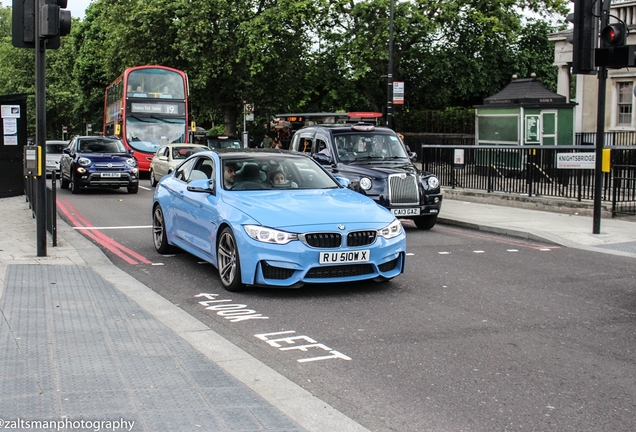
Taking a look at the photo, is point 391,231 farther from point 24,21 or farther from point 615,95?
point 615,95

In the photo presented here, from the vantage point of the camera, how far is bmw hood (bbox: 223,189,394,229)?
834 cm

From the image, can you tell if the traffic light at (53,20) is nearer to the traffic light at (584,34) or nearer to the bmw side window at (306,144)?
the bmw side window at (306,144)

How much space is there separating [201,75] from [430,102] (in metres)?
12.5

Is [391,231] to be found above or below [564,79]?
below

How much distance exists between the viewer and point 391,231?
8719 millimetres

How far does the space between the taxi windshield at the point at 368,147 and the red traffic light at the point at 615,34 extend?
4368 mm

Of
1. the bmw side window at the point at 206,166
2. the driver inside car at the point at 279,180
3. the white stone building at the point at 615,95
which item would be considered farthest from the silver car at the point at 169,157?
the driver inside car at the point at 279,180

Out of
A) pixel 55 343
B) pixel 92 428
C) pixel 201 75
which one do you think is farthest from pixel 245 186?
pixel 201 75

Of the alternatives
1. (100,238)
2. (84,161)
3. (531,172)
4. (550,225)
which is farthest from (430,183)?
(84,161)

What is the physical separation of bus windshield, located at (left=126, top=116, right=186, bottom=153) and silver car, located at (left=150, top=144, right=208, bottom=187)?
6153 mm

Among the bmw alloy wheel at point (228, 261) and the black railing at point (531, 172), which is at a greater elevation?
the black railing at point (531, 172)

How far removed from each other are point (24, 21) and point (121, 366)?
573cm

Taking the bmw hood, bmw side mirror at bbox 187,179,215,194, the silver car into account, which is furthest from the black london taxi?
the silver car

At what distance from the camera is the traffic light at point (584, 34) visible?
13078 millimetres
